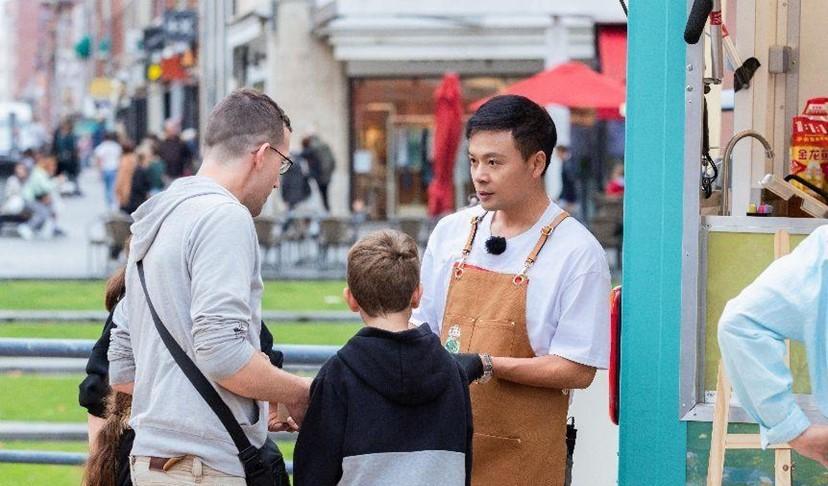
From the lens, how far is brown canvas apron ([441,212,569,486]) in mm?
4066

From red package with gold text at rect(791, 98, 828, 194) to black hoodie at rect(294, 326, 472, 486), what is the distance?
4.79ft

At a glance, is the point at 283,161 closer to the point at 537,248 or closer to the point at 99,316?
Answer: the point at 537,248

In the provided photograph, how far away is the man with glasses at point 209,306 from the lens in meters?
3.51

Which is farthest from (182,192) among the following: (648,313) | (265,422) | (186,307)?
(648,313)

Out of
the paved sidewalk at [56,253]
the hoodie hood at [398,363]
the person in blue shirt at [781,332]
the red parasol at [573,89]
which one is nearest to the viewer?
the person in blue shirt at [781,332]

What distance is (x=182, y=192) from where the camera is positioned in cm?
370

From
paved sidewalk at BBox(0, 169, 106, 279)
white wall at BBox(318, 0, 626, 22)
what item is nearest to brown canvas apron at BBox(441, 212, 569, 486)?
paved sidewalk at BBox(0, 169, 106, 279)

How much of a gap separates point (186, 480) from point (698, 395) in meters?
1.53

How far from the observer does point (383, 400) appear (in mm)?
3602

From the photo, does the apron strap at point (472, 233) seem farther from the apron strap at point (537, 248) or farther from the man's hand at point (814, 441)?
the man's hand at point (814, 441)

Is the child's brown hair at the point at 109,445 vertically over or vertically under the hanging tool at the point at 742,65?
under

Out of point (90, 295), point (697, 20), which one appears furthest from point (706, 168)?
point (90, 295)

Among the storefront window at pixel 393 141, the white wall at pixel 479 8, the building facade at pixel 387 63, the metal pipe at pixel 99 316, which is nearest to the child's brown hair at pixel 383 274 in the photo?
the metal pipe at pixel 99 316

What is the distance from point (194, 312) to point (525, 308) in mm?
1036
